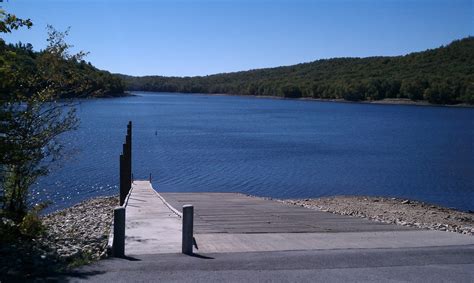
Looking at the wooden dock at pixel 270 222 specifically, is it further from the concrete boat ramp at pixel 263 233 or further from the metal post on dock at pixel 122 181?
the metal post on dock at pixel 122 181

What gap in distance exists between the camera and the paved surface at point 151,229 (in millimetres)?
9234

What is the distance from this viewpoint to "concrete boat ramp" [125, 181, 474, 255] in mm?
9531

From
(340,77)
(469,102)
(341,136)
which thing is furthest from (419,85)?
(341,136)

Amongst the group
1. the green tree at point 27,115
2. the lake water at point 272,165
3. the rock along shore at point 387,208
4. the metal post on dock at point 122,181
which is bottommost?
the lake water at point 272,165

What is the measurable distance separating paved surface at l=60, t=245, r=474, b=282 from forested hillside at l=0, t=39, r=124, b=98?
138 inches

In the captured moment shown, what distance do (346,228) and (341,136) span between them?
5300 centimetres

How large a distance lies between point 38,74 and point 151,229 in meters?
3.90

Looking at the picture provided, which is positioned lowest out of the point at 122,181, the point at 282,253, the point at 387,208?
the point at 387,208

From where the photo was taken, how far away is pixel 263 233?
1072cm

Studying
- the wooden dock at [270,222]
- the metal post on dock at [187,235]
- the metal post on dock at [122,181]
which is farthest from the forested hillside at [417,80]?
the metal post on dock at [187,235]

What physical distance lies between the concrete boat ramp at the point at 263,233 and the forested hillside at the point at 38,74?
285cm

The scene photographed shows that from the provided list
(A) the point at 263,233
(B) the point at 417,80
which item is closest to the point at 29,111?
(A) the point at 263,233

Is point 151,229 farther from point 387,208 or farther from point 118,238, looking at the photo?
point 387,208

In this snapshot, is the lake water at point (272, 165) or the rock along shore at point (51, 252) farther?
the lake water at point (272, 165)
